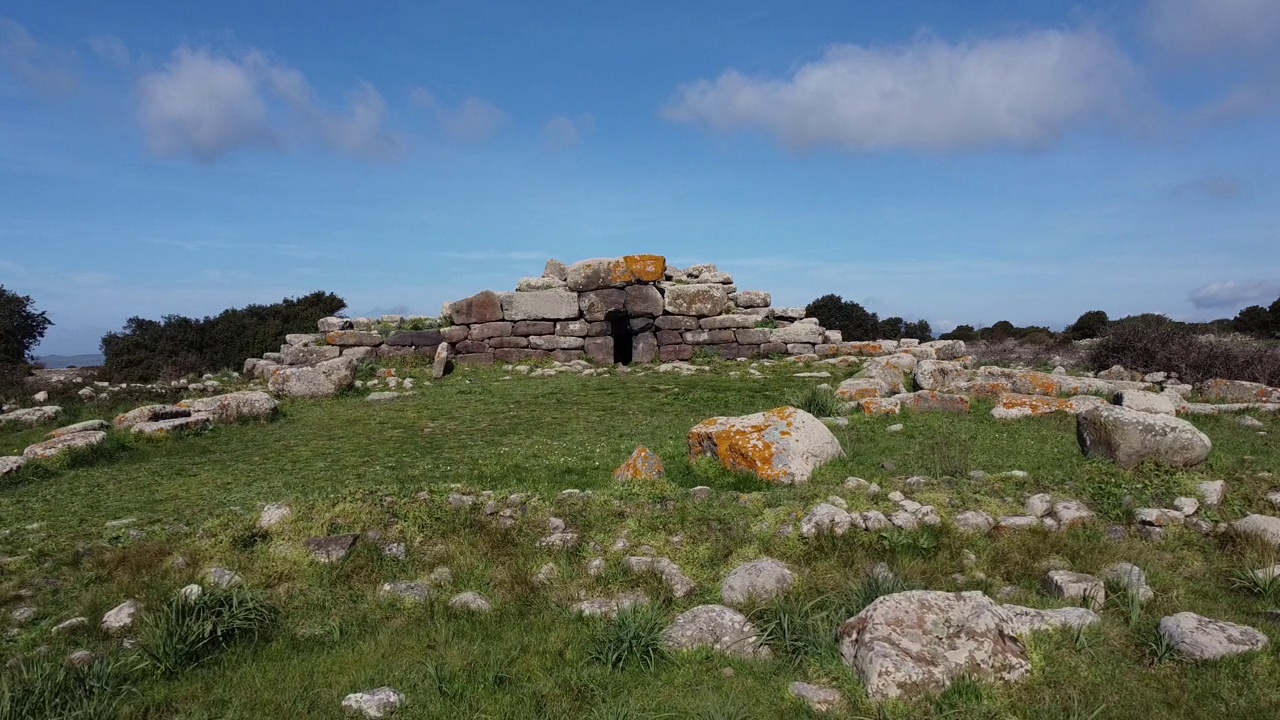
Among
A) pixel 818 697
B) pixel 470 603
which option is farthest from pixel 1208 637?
pixel 470 603

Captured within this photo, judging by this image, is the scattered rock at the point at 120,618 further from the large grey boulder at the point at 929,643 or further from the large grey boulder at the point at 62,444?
the large grey boulder at the point at 62,444

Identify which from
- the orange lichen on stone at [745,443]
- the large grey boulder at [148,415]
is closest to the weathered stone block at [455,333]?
the large grey boulder at [148,415]

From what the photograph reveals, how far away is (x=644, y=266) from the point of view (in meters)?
20.7

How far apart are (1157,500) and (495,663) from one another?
21.3ft

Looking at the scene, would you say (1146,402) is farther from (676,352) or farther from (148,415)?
(148,415)

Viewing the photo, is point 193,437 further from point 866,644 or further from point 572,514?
point 866,644

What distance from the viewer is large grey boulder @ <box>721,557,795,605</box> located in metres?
5.49

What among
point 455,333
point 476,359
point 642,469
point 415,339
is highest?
point 455,333

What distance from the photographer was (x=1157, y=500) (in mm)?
7184

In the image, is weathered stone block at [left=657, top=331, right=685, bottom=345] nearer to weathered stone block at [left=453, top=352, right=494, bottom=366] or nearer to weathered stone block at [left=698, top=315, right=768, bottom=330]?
weathered stone block at [left=698, top=315, right=768, bottom=330]

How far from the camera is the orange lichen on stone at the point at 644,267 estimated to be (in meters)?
20.6

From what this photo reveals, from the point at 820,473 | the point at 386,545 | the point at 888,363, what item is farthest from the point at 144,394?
the point at 888,363

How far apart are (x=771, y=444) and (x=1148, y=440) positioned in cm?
401

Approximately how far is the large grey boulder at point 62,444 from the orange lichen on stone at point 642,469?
24.3 ft
